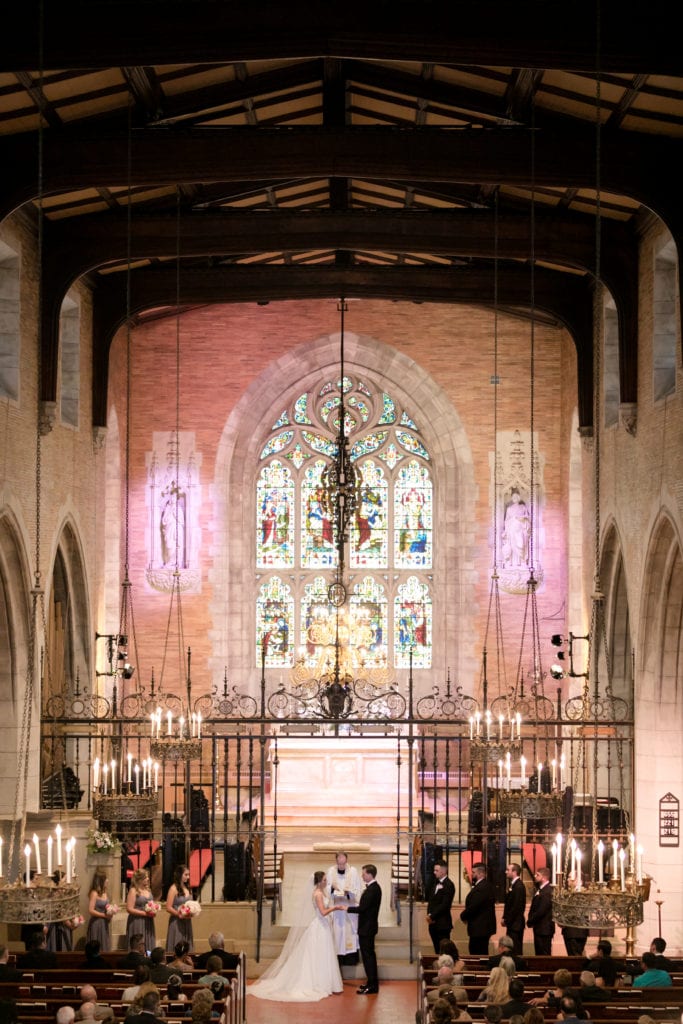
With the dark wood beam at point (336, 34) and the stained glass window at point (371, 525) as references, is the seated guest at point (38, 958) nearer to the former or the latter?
the dark wood beam at point (336, 34)

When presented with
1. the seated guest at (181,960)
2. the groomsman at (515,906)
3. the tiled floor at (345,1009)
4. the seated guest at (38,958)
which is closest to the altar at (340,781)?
the tiled floor at (345,1009)

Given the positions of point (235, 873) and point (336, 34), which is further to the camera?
point (235, 873)

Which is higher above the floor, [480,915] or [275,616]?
[275,616]

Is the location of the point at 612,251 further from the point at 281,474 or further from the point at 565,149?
the point at 281,474

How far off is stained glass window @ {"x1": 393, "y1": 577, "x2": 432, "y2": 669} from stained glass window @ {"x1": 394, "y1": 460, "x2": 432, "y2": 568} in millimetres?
374

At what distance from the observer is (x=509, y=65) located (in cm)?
1122

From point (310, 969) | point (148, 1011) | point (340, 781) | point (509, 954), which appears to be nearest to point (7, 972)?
point (148, 1011)

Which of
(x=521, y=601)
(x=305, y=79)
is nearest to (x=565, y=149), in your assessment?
(x=305, y=79)

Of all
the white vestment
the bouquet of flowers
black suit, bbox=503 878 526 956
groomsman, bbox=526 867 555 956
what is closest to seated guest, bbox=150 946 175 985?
the bouquet of flowers

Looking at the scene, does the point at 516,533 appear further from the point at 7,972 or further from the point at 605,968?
the point at 7,972

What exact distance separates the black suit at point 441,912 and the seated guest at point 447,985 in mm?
3181

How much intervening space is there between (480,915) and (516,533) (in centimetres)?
1012

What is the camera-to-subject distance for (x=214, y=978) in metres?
11.0

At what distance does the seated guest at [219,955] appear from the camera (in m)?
11.8
